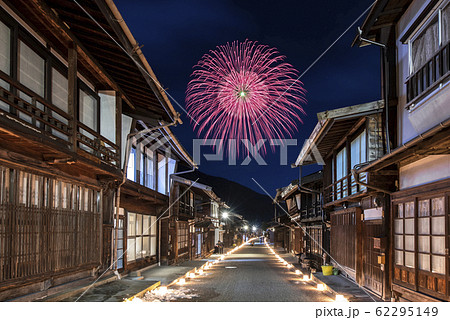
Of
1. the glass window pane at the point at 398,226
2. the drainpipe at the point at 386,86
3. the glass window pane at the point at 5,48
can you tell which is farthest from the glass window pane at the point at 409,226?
the glass window pane at the point at 5,48

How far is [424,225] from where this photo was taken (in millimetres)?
10961

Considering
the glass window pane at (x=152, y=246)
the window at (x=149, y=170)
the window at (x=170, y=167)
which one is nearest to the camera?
the window at (x=149, y=170)

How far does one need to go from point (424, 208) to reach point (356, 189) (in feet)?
23.0

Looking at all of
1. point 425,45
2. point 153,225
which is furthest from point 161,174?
point 425,45

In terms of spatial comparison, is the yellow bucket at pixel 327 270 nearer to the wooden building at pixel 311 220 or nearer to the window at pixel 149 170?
the wooden building at pixel 311 220

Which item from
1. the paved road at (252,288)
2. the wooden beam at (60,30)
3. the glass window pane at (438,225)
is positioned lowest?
the paved road at (252,288)

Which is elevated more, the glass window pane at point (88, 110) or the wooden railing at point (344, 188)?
the glass window pane at point (88, 110)

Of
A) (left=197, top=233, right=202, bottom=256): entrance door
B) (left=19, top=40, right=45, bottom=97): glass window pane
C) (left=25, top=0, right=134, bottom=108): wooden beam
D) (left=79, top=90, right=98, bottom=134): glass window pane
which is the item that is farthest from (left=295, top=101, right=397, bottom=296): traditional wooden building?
(left=197, top=233, right=202, bottom=256): entrance door

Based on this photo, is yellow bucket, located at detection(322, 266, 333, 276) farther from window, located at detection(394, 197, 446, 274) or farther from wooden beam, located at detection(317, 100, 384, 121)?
wooden beam, located at detection(317, 100, 384, 121)

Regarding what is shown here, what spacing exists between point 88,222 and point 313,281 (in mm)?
11025

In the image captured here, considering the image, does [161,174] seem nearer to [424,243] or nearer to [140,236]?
[140,236]

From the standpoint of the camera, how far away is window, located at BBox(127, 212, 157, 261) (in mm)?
20328

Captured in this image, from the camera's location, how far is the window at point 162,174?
1048 inches

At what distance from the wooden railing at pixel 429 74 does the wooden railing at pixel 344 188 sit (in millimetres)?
3871
